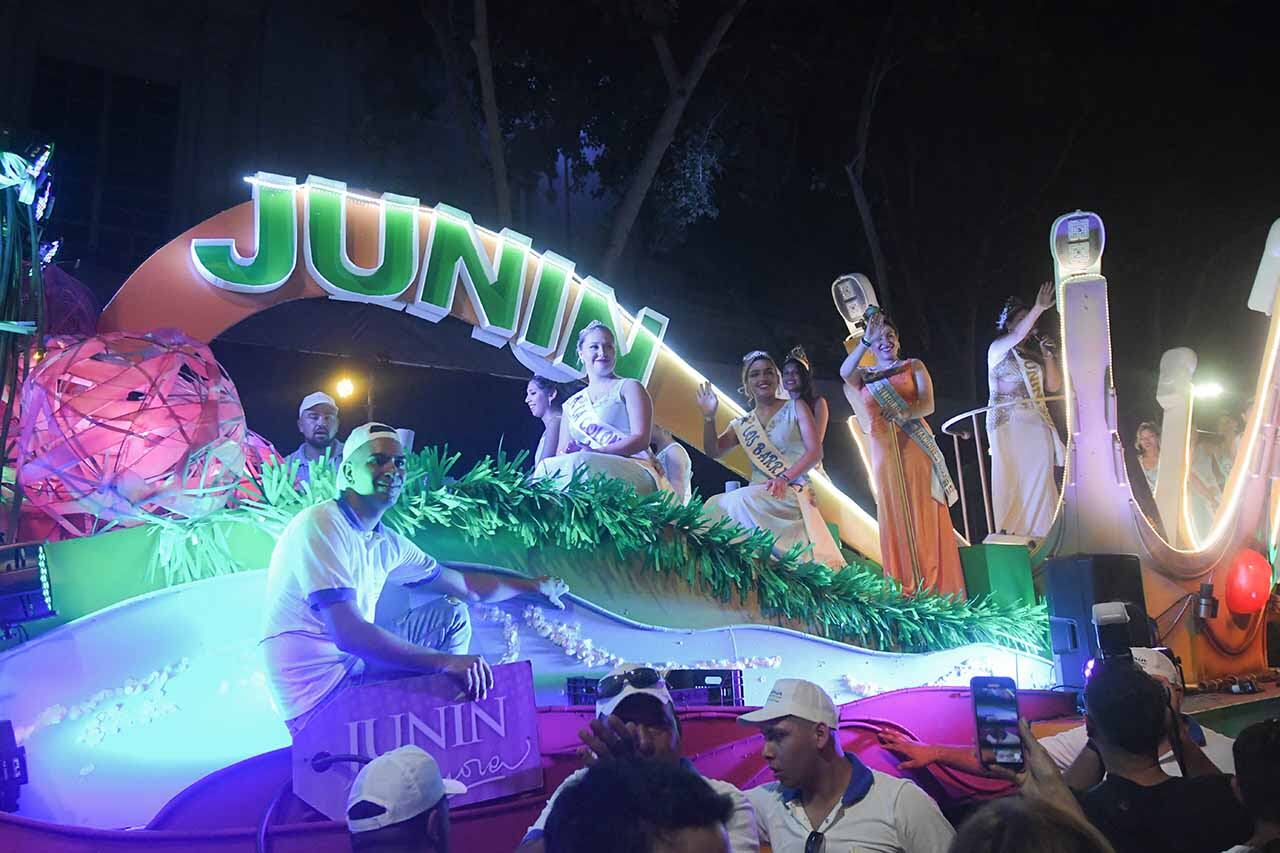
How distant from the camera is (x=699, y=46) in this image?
12.1 metres

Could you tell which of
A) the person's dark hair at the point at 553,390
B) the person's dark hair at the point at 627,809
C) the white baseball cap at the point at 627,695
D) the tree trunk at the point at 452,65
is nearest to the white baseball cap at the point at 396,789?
the person's dark hair at the point at 627,809

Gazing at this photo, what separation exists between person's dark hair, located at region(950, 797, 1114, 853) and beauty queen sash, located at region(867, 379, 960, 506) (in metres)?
5.97

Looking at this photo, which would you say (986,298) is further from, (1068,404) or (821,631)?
(821,631)

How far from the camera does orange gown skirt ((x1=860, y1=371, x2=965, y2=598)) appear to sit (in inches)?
294

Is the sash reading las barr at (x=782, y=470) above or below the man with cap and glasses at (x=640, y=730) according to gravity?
above

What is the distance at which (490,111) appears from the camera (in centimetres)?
1091

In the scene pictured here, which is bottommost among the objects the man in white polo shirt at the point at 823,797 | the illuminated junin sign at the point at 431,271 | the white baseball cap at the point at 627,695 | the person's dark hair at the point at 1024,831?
the man in white polo shirt at the point at 823,797

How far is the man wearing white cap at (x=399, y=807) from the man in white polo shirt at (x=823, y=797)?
113 cm

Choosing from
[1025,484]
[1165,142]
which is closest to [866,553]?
[1025,484]

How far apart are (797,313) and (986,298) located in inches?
112

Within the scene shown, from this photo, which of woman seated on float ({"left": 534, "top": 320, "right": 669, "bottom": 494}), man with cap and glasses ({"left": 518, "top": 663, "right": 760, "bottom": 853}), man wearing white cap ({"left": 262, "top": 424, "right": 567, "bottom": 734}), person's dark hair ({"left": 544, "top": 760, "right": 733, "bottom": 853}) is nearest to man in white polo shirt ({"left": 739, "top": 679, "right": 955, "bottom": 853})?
man with cap and glasses ({"left": 518, "top": 663, "right": 760, "bottom": 853})

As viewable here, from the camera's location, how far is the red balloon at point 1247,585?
8562mm

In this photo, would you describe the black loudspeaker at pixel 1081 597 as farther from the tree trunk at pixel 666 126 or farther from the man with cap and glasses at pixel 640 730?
the tree trunk at pixel 666 126

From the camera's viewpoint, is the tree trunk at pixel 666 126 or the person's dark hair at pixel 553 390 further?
the tree trunk at pixel 666 126
